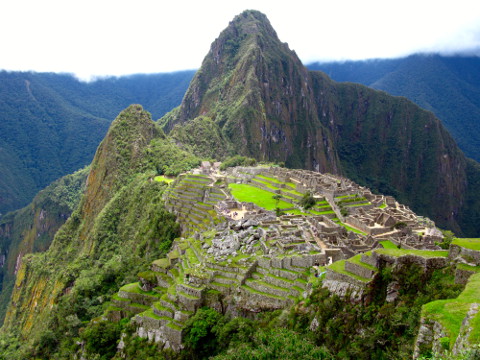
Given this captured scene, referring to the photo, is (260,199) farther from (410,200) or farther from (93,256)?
(410,200)

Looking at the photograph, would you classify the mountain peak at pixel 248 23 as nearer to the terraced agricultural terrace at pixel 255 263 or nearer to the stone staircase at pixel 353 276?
the terraced agricultural terrace at pixel 255 263

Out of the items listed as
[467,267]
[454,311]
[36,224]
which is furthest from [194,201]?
[36,224]

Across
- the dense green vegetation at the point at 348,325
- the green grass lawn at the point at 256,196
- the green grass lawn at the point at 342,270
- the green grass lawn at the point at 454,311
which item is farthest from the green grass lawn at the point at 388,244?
the green grass lawn at the point at 454,311

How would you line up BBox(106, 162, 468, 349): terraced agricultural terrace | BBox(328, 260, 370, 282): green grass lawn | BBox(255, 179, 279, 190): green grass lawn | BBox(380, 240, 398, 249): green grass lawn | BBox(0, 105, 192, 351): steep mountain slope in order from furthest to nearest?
1. BBox(255, 179, 279, 190): green grass lawn
2. BBox(0, 105, 192, 351): steep mountain slope
3. BBox(380, 240, 398, 249): green grass lawn
4. BBox(106, 162, 468, 349): terraced agricultural terrace
5. BBox(328, 260, 370, 282): green grass lawn

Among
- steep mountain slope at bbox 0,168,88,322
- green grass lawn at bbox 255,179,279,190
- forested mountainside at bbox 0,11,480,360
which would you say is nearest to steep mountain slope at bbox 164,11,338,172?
steep mountain slope at bbox 0,168,88,322

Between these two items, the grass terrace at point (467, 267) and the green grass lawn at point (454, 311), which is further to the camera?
the grass terrace at point (467, 267)

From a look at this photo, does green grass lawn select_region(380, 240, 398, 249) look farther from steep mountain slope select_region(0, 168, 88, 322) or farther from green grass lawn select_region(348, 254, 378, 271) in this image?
steep mountain slope select_region(0, 168, 88, 322)
